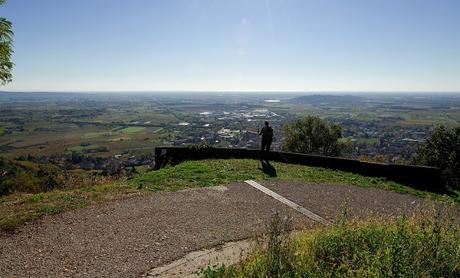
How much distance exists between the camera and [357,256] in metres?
5.31

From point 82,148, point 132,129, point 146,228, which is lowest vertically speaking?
point 82,148

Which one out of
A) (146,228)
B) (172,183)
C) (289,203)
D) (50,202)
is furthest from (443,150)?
(50,202)

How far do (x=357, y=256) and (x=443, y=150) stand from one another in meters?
21.2

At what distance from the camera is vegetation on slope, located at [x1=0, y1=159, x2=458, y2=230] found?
7.86 meters

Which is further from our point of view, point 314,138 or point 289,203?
point 314,138

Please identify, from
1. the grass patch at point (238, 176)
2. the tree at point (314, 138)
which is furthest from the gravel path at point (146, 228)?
the tree at point (314, 138)

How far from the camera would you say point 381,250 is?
5227 millimetres

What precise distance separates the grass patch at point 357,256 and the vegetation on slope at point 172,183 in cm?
453

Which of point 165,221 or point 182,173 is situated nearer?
point 165,221

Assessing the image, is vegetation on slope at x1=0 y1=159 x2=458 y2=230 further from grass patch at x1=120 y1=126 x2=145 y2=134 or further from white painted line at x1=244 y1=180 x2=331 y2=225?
grass patch at x1=120 y1=126 x2=145 y2=134

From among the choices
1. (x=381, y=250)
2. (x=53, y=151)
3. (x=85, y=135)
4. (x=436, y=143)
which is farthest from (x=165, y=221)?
(x=85, y=135)

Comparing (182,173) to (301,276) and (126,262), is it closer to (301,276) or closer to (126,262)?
(126,262)

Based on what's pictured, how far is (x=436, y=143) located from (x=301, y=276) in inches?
884

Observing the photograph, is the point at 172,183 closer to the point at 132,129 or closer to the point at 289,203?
the point at 289,203
